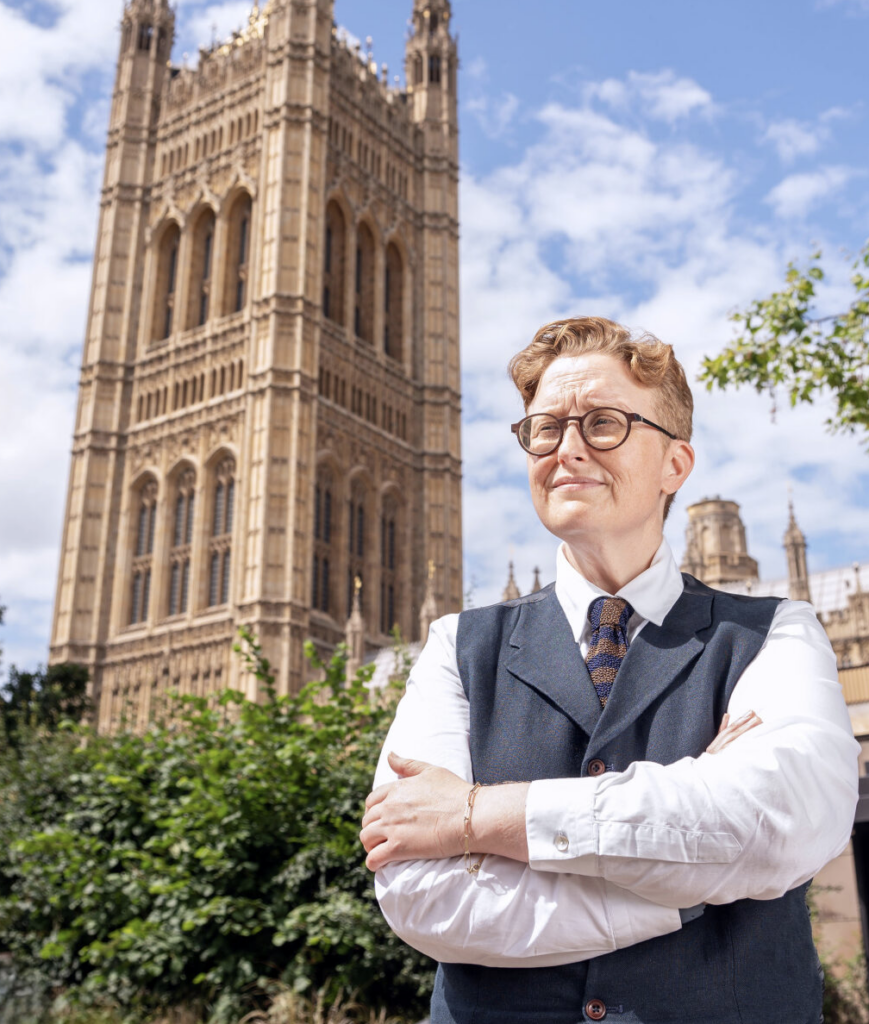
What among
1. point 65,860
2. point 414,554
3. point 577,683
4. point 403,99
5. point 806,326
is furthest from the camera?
point 403,99

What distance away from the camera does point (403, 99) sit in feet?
158

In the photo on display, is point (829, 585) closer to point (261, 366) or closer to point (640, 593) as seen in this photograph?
point (261, 366)

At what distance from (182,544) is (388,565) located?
7.74 meters

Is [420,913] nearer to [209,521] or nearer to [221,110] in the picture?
[209,521]

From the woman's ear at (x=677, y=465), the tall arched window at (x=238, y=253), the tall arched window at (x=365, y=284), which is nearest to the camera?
the woman's ear at (x=677, y=465)

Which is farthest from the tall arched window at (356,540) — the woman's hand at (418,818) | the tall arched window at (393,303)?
the woman's hand at (418,818)

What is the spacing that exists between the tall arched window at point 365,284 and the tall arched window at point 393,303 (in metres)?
0.76

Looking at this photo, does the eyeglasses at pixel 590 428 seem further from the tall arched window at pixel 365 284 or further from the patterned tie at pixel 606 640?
the tall arched window at pixel 365 284

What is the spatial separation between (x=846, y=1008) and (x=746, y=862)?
27.2 feet

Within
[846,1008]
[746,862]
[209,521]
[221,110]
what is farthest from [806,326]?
[221,110]

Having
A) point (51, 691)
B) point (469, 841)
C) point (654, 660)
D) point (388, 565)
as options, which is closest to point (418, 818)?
point (469, 841)

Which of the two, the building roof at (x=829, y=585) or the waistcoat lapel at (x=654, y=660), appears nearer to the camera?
the waistcoat lapel at (x=654, y=660)

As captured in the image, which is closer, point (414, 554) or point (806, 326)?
point (806, 326)

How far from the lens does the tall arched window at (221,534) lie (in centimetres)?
3712
